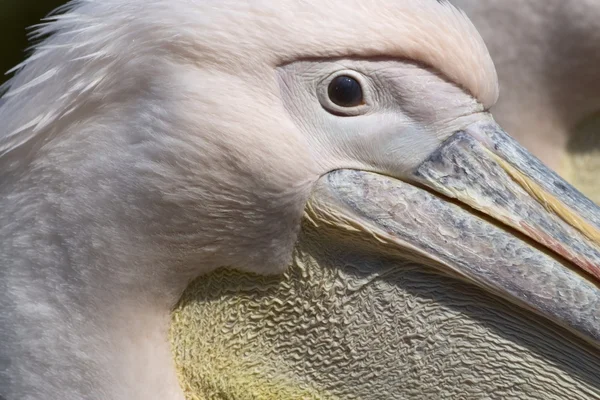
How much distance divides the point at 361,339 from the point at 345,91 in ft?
1.56

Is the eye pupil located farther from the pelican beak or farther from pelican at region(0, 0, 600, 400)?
the pelican beak

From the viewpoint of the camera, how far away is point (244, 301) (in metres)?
1.81

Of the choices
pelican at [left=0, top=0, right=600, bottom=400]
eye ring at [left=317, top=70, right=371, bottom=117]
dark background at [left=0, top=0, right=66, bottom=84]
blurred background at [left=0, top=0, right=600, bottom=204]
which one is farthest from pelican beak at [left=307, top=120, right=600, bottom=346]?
dark background at [left=0, top=0, right=66, bottom=84]

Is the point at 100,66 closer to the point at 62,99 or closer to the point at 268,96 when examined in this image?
the point at 62,99

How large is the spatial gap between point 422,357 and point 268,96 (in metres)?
0.59

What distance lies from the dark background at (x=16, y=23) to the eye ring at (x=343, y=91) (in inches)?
156

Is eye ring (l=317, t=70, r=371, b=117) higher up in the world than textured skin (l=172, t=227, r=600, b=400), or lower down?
higher up

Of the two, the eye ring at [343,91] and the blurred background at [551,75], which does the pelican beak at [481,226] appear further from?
the blurred background at [551,75]

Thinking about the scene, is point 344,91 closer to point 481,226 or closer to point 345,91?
point 345,91

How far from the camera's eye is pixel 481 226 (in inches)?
68.5

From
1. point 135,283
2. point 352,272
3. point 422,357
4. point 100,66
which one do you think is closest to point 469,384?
point 422,357

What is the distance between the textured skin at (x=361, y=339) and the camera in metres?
1.77

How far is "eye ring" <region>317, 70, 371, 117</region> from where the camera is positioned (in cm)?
170

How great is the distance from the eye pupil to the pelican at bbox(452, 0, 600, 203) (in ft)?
5.24
